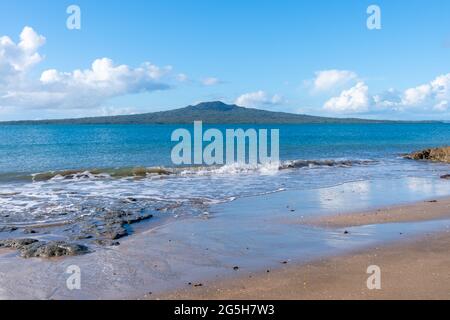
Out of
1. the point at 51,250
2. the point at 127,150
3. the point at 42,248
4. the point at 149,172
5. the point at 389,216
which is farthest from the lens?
the point at 127,150

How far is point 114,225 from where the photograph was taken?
42.5 ft

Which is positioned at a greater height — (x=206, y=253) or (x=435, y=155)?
(x=435, y=155)

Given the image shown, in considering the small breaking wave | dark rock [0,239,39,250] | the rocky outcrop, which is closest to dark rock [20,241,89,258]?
dark rock [0,239,39,250]

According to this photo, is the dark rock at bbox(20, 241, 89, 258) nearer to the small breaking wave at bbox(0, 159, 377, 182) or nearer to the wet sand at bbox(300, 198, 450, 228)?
the wet sand at bbox(300, 198, 450, 228)

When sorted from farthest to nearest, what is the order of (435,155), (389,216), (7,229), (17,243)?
(435,155) → (389,216) → (7,229) → (17,243)

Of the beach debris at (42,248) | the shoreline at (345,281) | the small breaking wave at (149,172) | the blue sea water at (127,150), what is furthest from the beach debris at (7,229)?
the blue sea water at (127,150)

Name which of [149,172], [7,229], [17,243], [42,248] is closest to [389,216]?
[42,248]

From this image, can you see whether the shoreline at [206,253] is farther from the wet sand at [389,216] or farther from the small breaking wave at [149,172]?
the small breaking wave at [149,172]

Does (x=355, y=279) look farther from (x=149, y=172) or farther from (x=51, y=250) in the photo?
(x=149, y=172)

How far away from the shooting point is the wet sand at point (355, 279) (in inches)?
292

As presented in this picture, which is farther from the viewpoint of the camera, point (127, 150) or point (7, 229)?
point (127, 150)

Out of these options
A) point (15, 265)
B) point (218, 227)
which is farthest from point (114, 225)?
point (15, 265)

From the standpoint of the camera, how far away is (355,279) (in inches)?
317
